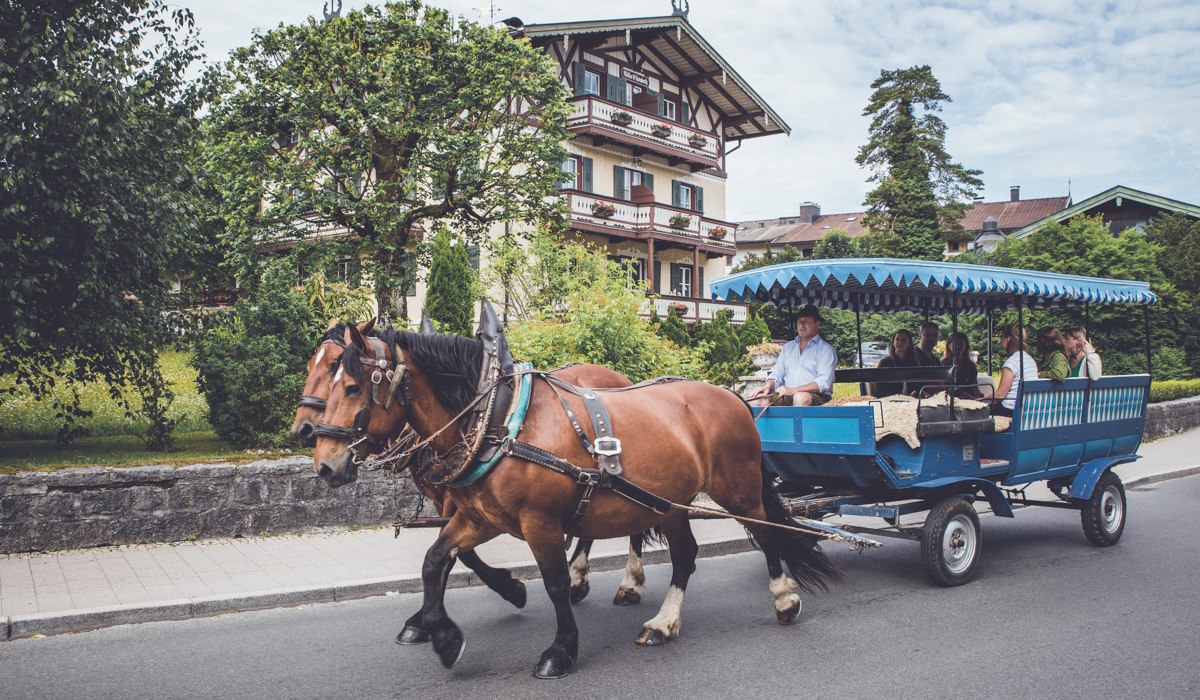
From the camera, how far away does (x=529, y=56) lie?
18.5 metres

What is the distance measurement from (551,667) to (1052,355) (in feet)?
20.1

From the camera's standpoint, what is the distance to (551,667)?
489cm

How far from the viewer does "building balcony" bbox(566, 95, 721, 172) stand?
29286 mm

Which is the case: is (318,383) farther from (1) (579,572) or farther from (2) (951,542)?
(2) (951,542)

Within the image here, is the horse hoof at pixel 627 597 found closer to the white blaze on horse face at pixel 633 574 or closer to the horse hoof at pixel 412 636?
the white blaze on horse face at pixel 633 574

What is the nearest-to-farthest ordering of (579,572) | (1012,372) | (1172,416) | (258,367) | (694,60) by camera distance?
(579,572)
(1012,372)
(258,367)
(1172,416)
(694,60)

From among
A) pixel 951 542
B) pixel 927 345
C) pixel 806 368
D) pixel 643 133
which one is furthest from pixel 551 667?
pixel 643 133

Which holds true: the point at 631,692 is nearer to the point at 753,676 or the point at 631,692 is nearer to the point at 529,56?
the point at 753,676

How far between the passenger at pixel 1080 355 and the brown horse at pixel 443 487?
16.0ft

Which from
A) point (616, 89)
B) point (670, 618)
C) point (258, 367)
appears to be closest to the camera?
point (670, 618)

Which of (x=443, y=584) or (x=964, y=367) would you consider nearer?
(x=443, y=584)

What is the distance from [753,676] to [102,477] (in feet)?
21.2

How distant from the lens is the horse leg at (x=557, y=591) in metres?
4.93

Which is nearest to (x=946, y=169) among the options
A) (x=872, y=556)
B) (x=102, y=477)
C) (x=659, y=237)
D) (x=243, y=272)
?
(x=659, y=237)
